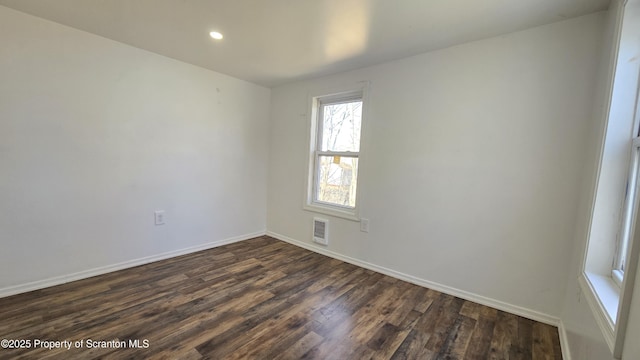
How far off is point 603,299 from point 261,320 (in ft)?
6.37

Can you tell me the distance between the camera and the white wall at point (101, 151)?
2.07 m

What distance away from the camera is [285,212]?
3.81m

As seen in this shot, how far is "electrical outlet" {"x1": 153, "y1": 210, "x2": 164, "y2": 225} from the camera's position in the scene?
287cm

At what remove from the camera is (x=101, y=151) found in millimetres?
2455

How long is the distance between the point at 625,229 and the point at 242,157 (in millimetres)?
3574

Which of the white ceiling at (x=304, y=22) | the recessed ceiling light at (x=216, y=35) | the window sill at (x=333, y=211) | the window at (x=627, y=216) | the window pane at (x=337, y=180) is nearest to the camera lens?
the window at (x=627, y=216)

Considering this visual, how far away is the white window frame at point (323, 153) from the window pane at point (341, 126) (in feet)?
0.18

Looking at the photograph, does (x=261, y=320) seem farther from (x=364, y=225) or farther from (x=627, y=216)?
(x=627, y=216)

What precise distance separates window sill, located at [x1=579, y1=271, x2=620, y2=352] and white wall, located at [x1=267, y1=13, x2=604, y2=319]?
519 mm

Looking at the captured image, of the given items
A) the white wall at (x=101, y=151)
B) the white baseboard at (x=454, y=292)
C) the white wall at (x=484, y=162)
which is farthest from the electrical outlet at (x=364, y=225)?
the white wall at (x=101, y=151)

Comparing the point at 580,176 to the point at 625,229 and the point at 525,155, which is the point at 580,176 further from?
the point at 625,229

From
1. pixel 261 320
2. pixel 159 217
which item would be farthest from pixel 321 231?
pixel 159 217

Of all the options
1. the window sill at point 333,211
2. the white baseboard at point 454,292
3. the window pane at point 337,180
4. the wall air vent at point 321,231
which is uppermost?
the window pane at point 337,180

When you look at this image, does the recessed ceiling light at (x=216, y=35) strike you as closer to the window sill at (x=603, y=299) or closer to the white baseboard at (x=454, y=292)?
the white baseboard at (x=454, y=292)
